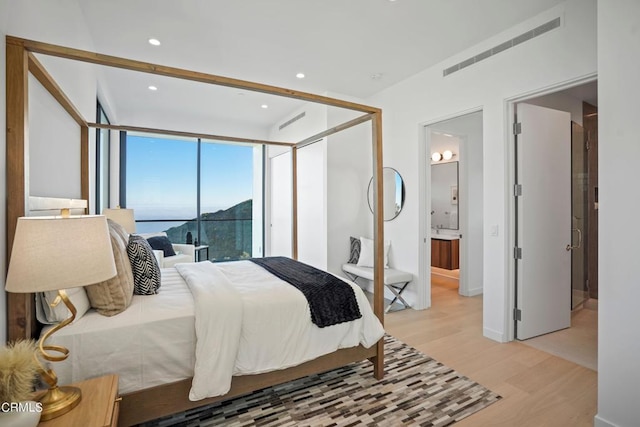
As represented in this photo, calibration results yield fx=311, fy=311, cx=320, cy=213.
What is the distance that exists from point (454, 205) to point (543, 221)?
3.26 meters

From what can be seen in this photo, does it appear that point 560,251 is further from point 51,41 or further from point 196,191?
point 196,191

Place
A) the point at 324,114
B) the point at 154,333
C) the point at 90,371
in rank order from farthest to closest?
the point at 324,114 < the point at 154,333 < the point at 90,371

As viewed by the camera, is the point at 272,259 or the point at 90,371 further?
the point at 272,259

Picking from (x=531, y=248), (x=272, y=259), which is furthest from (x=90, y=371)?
(x=531, y=248)

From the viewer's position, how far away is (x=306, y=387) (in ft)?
7.65

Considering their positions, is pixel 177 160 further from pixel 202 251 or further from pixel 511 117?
pixel 511 117

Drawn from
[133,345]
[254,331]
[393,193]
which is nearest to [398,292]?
[393,193]

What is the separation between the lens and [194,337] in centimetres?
182

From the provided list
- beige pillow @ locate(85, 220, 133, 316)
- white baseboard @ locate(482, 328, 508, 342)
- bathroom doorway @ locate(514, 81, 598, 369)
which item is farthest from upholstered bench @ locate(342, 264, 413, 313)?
beige pillow @ locate(85, 220, 133, 316)

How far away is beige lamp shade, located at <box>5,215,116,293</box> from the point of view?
109 centimetres

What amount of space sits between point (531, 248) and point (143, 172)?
20.8 ft

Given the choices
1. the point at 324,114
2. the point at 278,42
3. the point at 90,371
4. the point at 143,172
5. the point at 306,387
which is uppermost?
the point at 278,42

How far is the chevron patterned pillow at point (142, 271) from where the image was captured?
2.09 meters

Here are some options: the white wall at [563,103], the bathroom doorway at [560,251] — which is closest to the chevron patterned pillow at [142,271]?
the bathroom doorway at [560,251]
